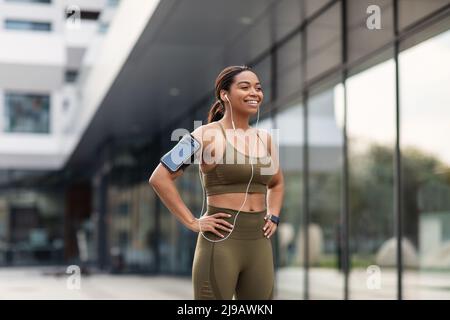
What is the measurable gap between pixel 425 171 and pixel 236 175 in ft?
24.2

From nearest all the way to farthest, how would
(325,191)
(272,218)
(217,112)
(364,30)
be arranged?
(272,218)
(217,112)
(364,30)
(325,191)

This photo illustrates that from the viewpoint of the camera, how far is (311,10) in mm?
10211

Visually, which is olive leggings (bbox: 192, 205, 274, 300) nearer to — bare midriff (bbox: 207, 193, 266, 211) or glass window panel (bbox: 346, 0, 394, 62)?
bare midriff (bbox: 207, 193, 266, 211)

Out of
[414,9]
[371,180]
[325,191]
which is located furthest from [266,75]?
[414,9]

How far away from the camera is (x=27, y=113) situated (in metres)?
29.9

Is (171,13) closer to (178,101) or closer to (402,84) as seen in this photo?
(402,84)

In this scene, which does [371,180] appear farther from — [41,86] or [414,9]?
[41,86]

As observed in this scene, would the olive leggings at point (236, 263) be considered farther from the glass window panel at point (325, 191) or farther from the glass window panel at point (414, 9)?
the glass window panel at point (325, 191)

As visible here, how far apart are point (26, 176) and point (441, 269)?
22760mm

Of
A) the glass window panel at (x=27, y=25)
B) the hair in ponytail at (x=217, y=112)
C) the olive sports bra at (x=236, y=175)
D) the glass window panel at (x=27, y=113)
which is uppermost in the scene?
the glass window panel at (x=27, y=25)

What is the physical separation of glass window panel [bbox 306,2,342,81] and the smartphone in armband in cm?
708

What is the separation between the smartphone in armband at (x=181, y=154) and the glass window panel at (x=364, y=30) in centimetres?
601

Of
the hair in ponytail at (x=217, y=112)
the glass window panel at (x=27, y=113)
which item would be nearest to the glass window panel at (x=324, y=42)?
the hair in ponytail at (x=217, y=112)

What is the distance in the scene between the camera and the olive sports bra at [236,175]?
3029mm
